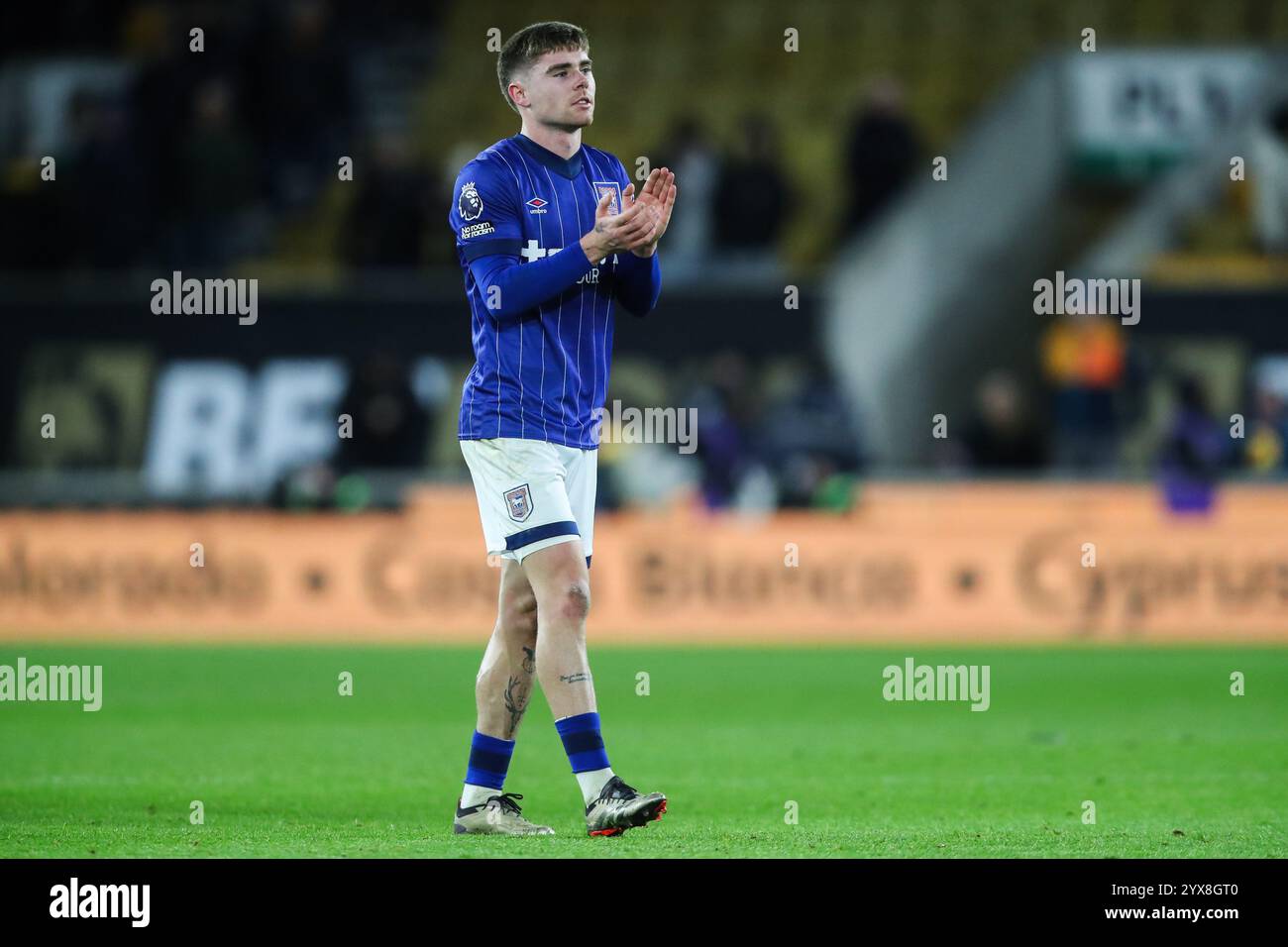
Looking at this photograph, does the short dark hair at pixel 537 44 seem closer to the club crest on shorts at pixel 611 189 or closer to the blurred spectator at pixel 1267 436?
the club crest on shorts at pixel 611 189

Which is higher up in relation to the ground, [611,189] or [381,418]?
[611,189]

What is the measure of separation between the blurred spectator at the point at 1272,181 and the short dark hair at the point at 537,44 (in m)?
15.4

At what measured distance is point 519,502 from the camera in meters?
7.50

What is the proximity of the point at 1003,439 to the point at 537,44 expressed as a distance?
514 inches

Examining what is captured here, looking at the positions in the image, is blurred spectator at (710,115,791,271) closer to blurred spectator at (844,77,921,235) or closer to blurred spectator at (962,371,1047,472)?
blurred spectator at (844,77,921,235)

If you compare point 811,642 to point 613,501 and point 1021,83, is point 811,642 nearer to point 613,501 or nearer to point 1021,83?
point 613,501

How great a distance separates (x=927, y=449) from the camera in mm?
22156

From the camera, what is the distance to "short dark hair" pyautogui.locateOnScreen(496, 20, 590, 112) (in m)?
7.61

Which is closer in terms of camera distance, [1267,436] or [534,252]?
[534,252]

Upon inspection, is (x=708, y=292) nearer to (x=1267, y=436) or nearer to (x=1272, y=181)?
(x=1267, y=436)

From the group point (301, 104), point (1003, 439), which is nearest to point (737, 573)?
point (1003, 439)

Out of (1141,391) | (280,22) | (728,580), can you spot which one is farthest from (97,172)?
(1141,391)

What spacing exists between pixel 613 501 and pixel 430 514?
2347 mm

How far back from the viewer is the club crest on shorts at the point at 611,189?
25.4ft
